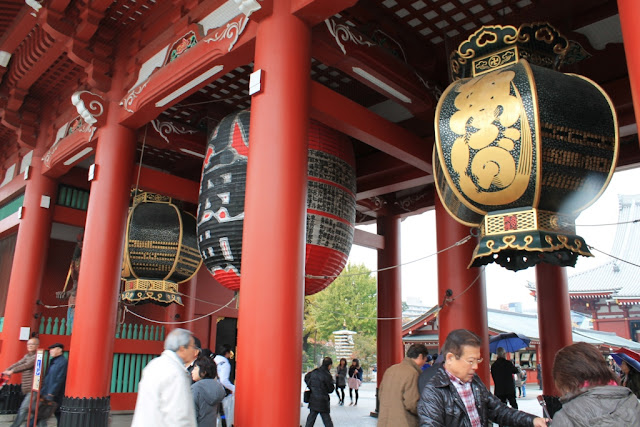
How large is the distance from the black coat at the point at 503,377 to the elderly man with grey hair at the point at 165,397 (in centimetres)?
644

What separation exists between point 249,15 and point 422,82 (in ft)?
8.03

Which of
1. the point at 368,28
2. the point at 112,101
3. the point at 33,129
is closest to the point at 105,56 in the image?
the point at 112,101

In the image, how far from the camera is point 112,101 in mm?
7086

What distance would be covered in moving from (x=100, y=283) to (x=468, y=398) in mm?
5152

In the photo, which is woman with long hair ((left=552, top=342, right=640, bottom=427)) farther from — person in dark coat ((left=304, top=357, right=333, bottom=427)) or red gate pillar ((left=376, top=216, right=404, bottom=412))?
red gate pillar ((left=376, top=216, right=404, bottom=412))

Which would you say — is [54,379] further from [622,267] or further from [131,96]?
[622,267]

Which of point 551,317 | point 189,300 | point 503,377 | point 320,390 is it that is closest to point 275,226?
point 320,390

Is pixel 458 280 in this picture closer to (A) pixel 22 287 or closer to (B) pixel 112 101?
(B) pixel 112 101

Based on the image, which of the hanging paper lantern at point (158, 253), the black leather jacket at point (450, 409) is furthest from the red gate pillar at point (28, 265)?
the black leather jacket at point (450, 409)

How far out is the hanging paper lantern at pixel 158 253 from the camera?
7129 mm

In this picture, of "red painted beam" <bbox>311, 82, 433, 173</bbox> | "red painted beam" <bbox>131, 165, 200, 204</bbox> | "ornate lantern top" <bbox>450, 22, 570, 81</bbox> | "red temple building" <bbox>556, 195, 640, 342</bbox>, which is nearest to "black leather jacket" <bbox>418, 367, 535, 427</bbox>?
"ornate lantern top" <bbox>450, 22, 570, 81</bbox>

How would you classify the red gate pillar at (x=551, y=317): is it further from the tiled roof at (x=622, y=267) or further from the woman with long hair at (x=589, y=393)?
the tiled roof at (x=622, y=267)

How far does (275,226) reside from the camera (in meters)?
4.08

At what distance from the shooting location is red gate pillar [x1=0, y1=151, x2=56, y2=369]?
8.16 metres
